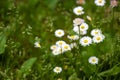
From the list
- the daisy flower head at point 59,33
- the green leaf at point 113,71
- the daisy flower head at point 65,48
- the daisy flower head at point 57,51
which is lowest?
the green leaf at point 113,71

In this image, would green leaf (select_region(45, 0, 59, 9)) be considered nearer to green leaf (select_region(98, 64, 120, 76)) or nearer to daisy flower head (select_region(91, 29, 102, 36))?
daisy flower head (select_region(91, 29, 102, 36))

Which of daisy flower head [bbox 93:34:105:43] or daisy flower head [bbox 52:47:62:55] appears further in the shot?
daisy flower head [bbox 52:47:62:55]

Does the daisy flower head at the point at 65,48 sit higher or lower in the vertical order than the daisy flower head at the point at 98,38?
lower

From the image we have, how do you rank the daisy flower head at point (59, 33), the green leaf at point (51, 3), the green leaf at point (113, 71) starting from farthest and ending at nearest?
the green leaf at point (51, 3) → the daisy flower head at point (59, 33) → the green leaf at point (113, 71)

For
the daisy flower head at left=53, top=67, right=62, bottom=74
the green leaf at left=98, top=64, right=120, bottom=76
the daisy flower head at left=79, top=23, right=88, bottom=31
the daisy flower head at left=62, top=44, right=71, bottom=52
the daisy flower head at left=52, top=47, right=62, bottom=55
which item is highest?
the daisy flower head at left=79, top=23, right=88, bottom=31

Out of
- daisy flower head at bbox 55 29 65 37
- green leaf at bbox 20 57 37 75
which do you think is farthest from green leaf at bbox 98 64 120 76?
daisy flower head at bbox 55 29 65 37

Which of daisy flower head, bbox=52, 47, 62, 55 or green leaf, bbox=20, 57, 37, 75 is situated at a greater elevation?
daisy flower head, bbox=52, 47, 62, 55

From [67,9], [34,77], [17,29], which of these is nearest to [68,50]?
[34,77]

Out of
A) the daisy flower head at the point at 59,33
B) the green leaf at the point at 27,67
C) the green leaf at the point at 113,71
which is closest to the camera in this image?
the green leaf at the point at 113,71

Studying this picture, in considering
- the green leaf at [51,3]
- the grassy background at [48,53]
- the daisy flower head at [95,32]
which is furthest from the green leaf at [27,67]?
the green leaf at [51,3]

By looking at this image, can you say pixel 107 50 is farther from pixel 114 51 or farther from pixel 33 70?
pixel 33 70

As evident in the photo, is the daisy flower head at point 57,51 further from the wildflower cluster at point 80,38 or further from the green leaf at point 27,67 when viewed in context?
the green leaf at point 27,67
